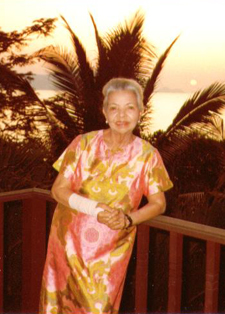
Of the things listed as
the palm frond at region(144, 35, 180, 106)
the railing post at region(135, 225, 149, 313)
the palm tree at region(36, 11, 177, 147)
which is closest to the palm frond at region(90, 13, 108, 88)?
the palm tree at region(36, 11, 177, 147)

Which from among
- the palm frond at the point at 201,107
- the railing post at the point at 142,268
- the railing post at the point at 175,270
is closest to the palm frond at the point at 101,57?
the palm frond at the point at 201,107

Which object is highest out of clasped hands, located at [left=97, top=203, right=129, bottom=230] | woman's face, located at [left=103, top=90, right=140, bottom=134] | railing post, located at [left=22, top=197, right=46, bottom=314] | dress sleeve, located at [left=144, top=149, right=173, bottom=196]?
woman's face, located at [left=103, top=90, right=140, bottom=134]

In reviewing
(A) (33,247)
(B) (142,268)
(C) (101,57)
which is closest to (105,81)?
(C) (101,57)

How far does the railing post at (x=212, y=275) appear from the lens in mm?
2387

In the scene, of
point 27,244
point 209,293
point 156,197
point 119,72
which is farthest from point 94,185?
point 119,72

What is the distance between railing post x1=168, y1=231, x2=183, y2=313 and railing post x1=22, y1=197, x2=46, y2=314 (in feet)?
3.26

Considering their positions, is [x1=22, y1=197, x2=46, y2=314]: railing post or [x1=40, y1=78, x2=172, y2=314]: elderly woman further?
[x1=22, y1=197, x2=46, y2=314]: railing post

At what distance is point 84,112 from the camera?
8.55 m

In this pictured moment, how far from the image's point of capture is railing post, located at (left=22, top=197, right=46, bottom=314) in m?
3.31

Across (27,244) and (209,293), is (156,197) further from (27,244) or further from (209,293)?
(27,244)

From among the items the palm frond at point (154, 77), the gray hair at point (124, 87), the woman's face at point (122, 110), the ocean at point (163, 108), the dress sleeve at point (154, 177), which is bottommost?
the dress sleeve at point (154, 177)

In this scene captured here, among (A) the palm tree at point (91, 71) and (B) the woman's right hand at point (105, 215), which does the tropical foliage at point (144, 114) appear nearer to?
(A) the palm tree at point (91, 71)

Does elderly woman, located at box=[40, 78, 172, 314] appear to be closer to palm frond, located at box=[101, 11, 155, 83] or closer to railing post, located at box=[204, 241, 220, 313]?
railing post, located at box=[204, 241, 220, 313]

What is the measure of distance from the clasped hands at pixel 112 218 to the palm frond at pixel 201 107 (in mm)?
6737
